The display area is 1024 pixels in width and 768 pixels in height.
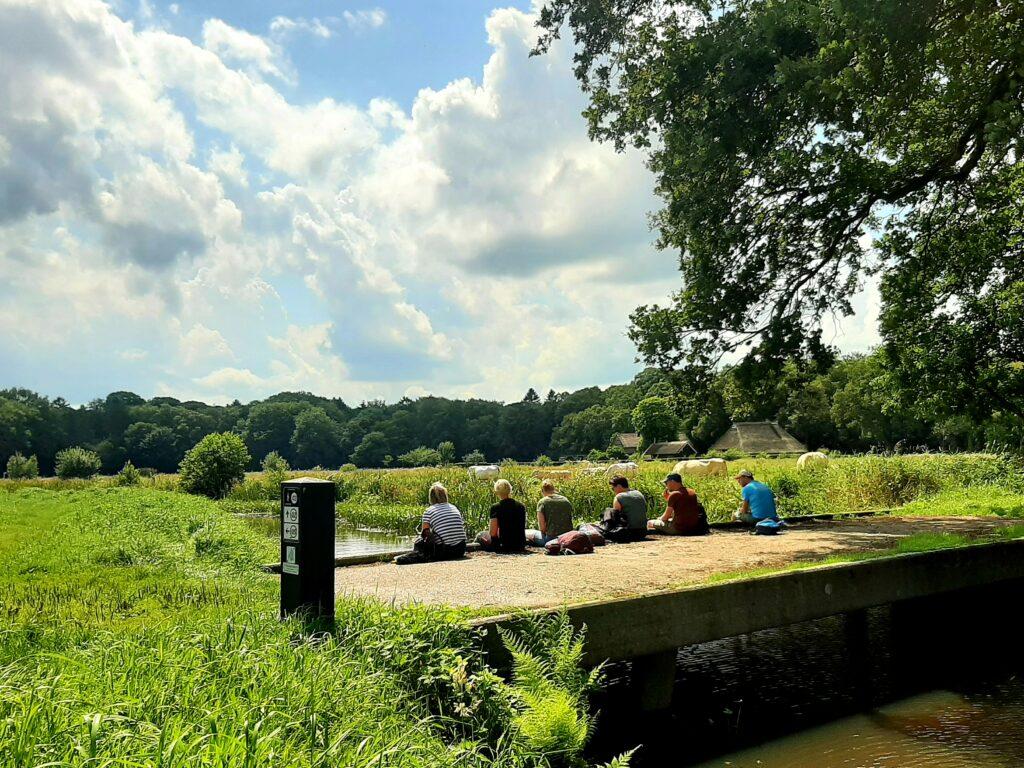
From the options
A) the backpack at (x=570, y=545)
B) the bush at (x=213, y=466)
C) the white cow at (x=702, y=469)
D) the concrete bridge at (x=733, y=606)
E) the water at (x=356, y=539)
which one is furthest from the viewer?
the bush at (x=213, y=466)

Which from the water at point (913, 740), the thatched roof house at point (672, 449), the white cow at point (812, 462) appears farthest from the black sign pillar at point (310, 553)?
the thatched roof house at point (672, 449)

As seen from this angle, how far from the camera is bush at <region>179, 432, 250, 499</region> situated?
3788 centimetres

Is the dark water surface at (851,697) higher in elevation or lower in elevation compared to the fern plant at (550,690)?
lower

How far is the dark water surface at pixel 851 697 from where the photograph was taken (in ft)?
23.9

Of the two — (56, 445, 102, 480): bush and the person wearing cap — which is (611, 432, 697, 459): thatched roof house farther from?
the person wearing cap

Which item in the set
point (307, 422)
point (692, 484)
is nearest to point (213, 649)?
point (692, 484)

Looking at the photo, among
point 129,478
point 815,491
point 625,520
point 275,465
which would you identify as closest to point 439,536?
point 625,520

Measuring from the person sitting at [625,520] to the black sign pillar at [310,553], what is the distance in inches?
317

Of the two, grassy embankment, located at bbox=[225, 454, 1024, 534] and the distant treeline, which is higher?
the distant treeline

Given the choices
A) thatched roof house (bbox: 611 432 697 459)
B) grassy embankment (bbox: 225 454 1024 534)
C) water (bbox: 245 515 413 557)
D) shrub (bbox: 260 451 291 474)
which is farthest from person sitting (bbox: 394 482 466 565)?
thatched roof house (bbox: 611 432 697 459)

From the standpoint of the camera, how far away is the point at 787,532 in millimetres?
14633

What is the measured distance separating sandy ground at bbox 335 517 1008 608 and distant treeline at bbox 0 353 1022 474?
5281 centimetres

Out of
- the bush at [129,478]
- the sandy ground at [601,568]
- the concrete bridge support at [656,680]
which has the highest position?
the bush at [129,478]

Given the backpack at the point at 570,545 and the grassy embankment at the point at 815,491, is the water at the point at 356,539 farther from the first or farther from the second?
the backpack at the point at 570,545
